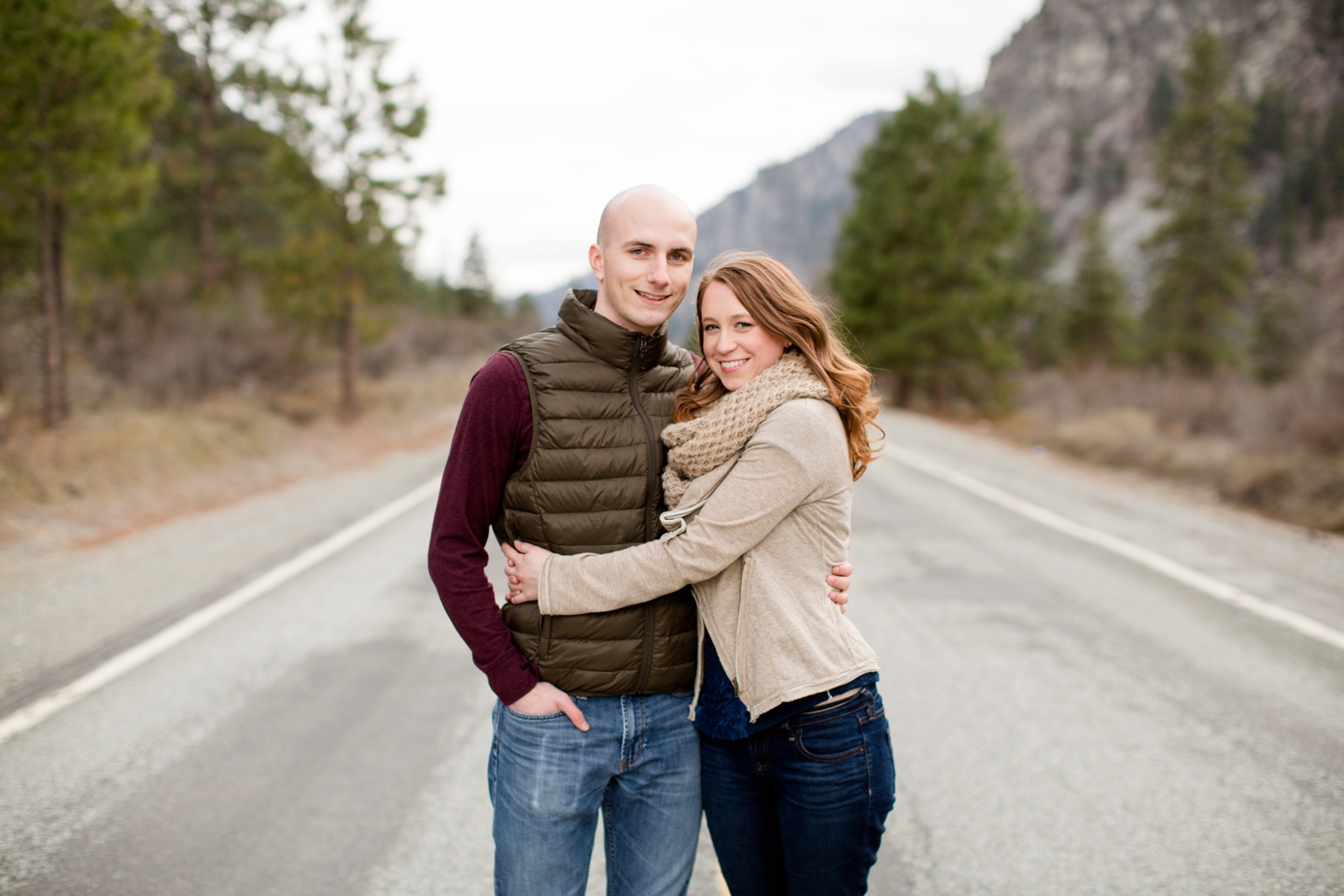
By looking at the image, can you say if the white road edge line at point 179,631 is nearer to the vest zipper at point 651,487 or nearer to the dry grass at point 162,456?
the dry grass at point 162,456

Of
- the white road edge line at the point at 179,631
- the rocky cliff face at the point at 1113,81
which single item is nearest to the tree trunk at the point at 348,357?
the white road edge line at the point at 179,631

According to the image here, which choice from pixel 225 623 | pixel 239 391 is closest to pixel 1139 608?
pixel 225 623

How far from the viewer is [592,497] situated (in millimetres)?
1783

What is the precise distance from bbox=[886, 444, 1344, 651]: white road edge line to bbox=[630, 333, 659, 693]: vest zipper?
4.77m

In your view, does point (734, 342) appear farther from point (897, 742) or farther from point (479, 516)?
point (897, 742)

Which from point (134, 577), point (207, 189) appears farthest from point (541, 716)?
point (207, 189)

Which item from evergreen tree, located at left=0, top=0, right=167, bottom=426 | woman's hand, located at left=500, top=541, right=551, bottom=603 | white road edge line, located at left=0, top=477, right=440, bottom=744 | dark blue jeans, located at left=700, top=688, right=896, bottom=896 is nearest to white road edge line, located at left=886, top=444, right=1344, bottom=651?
dark blue jeans, located at left=700, top=688, right=896, bottom=896

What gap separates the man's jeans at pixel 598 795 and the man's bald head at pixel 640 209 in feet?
3.71

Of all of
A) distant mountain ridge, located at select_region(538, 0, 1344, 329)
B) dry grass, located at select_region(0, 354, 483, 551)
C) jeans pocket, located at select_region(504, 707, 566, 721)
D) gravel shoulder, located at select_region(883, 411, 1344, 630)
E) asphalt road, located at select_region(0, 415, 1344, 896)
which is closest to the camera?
jeans pocket, located at select_region(504, 707, 566, 721)

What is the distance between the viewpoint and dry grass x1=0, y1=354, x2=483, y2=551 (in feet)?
25.2

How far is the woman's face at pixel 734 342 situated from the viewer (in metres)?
1.81

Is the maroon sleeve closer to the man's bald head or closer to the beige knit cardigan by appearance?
the beige knit cardigan

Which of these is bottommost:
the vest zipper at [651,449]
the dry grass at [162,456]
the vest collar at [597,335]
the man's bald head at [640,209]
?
the dry grass at [162,456]

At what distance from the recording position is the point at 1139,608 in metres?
5.10
